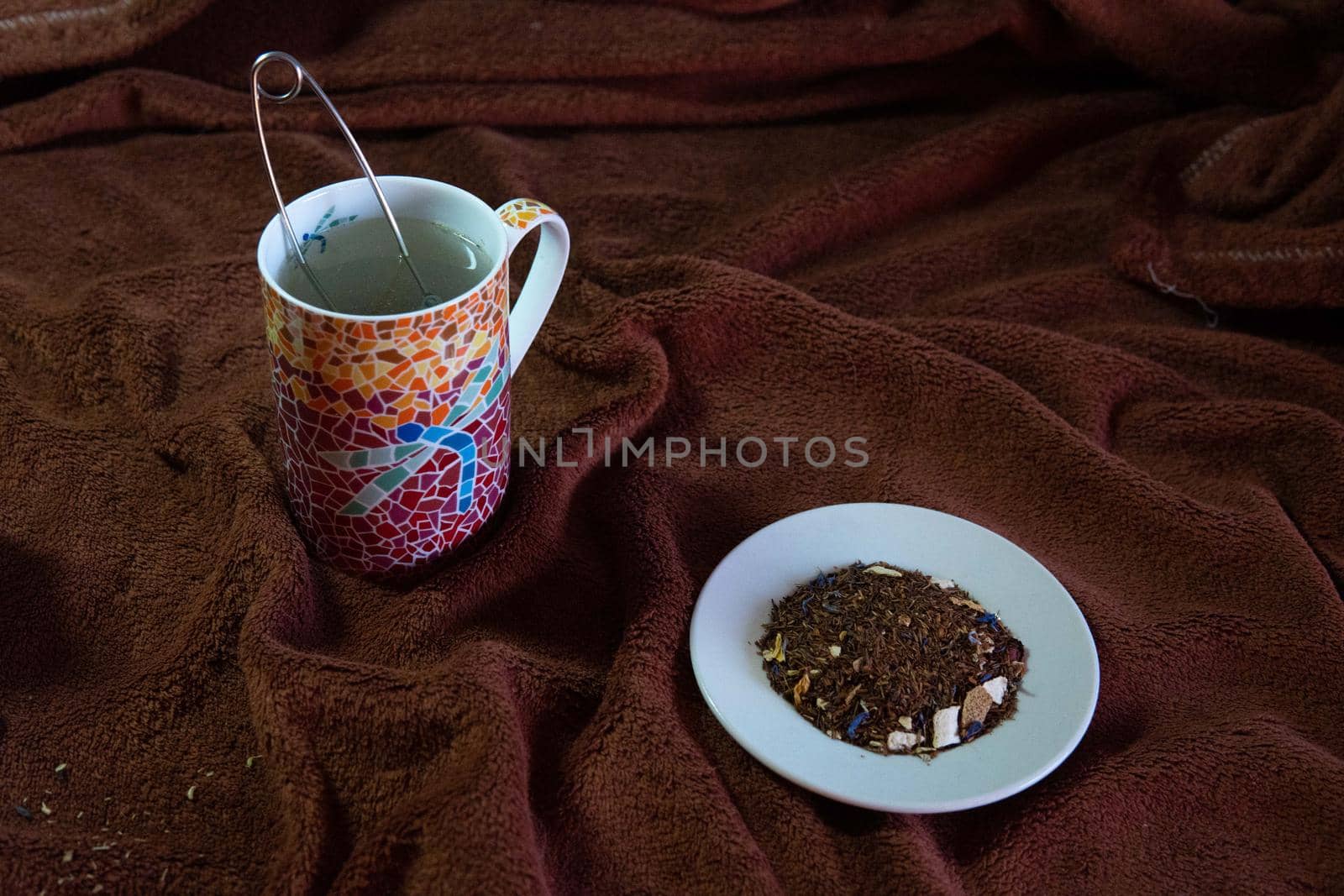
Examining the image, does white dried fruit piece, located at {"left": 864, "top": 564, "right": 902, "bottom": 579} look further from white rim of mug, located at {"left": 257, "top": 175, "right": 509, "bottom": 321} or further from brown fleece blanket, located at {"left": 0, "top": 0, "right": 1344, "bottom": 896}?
white rim of mug, located at {"left": 257, "top": 175, "right": 509, "bottom": 321}

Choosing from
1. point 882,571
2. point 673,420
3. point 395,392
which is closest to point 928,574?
point 882,571

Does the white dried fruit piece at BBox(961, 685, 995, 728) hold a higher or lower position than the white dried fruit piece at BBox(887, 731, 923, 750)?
higher

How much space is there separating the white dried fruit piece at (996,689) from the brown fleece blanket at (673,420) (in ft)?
0.19

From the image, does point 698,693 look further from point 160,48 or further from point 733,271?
point 160,48

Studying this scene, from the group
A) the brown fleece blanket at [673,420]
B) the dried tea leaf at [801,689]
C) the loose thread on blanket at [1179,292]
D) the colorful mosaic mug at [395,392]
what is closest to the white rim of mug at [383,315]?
the colorful mosaic mug at [395,392]

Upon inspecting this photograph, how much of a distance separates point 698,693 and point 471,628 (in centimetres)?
15

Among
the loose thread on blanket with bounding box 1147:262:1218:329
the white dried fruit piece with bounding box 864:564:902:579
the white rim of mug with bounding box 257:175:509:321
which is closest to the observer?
the white rim of mug with bounding box 257:175:509:321

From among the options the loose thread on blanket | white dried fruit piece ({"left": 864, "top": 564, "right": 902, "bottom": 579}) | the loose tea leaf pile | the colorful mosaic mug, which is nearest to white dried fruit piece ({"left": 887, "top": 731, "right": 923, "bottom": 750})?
the loose tea leaf pile

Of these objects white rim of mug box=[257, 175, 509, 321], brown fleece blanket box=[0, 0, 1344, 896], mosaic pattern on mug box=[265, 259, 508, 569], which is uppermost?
white rim of mug box=[257, 175, 509, 321]

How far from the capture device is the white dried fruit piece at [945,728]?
0.64m

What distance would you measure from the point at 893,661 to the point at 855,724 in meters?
0.04

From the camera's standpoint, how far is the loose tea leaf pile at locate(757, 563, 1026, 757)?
64 cm

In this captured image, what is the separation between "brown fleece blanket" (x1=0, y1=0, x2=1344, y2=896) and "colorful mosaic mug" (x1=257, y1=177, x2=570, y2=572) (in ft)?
0.13

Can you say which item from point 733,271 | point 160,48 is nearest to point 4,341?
point 160,48
